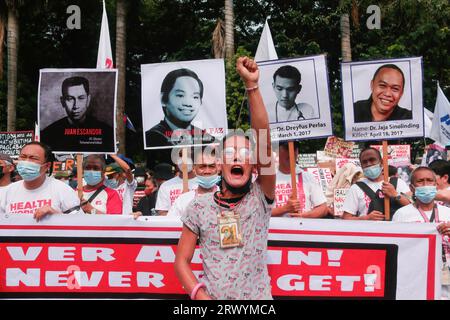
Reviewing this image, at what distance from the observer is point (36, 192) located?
4.73 m

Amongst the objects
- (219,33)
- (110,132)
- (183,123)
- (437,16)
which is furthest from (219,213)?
(437,16)

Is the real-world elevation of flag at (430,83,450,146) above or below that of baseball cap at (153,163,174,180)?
above

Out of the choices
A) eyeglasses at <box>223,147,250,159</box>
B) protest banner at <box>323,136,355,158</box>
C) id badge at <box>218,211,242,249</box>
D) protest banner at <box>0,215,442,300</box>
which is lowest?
protest banner at <box>0,215,442,300</box>

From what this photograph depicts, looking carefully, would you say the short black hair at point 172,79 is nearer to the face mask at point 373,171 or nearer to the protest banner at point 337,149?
the face mask at point 373,171

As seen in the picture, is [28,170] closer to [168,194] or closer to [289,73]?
[168,194]

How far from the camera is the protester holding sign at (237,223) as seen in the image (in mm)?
3262

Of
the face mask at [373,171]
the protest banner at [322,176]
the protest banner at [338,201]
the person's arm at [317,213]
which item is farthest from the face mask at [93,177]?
the protest banner at [322,176]

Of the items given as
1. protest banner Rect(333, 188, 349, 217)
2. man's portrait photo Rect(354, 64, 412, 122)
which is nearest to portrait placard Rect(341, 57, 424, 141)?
man's portrait photo Rect(354, 64, 412, 122)

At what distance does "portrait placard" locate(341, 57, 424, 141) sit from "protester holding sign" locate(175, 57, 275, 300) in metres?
2.31

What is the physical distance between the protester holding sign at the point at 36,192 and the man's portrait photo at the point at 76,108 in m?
0.58

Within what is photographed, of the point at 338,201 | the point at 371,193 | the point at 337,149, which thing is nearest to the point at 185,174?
the point at 371,193

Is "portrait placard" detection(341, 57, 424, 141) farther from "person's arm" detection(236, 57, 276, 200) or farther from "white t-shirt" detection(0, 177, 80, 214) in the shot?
"white t-shirt" detection(0, 177, 80, 214)

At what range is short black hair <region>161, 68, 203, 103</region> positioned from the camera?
6.02 metres

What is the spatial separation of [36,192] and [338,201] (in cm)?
477
